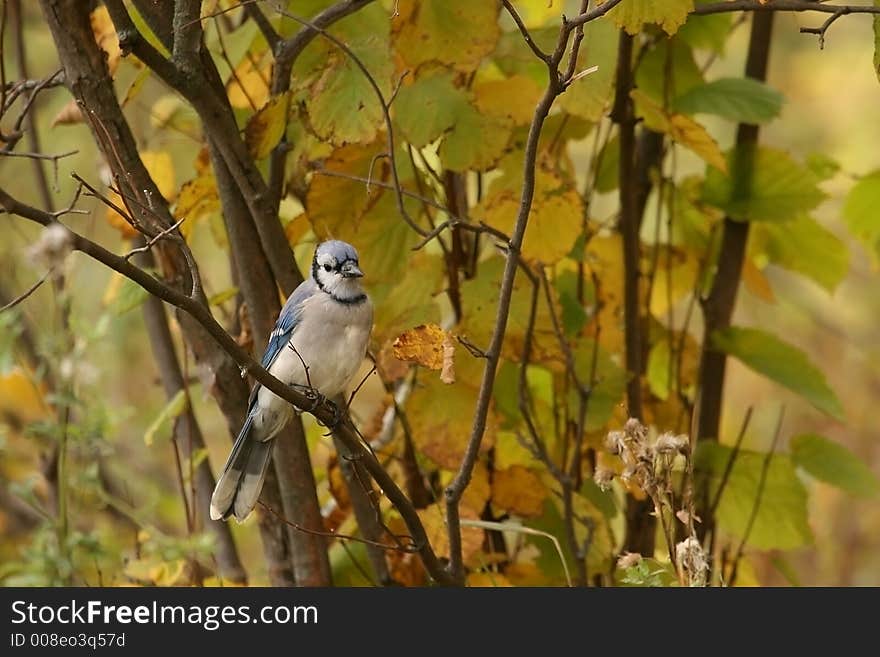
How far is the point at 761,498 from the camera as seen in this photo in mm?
2453

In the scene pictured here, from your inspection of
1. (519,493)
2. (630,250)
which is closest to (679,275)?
(630,250)

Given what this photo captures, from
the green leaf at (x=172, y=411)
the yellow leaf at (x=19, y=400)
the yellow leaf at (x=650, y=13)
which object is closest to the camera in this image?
the yellow leaf at (x=650, y=13)

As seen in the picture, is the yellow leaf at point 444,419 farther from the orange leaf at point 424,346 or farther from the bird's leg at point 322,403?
the orange leaf at point 424,346

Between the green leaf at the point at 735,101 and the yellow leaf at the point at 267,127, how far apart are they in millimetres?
786

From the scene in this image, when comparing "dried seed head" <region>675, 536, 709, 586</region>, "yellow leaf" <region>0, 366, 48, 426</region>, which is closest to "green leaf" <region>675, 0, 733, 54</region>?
"dried seed head" <region>675, 536, 709, 586</region>

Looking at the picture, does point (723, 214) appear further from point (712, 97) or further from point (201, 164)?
point (201, 164)

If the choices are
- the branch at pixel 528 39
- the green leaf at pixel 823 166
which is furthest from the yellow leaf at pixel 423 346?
the green leaf at pixel 823 166

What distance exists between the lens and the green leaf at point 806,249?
8.74ft

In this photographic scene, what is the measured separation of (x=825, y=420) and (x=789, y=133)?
4.10 ft

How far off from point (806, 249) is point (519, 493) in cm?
93

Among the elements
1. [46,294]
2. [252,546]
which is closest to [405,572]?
[46,294]

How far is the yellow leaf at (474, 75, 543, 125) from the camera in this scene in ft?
7.30

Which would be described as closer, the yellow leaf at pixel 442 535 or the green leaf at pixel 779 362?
the yellow leaf at pixel 442 535

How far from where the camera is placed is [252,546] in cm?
522
